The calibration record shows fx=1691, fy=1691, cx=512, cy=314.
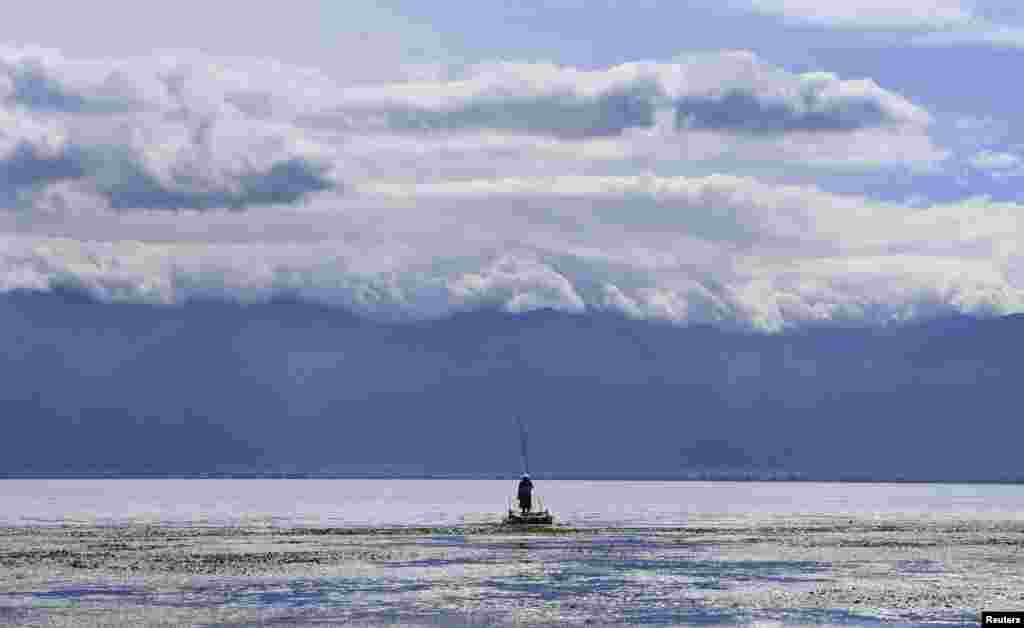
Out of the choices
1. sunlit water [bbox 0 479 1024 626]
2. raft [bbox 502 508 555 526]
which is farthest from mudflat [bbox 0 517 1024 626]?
raft [bbox 502 508 555 526]

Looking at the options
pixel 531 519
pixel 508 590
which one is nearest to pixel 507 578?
pixel 508 590

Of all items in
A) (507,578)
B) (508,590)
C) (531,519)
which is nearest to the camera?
(508,590)

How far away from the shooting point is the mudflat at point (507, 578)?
70.4m

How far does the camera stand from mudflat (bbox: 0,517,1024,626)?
2771 inches

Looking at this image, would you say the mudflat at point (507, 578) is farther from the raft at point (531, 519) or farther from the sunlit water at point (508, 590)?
the raft at point (531, 519)

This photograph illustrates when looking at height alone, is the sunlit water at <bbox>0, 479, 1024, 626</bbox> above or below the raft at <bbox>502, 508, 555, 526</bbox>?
below

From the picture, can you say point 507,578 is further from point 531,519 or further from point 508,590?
point 531,519

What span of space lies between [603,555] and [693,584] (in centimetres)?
2380

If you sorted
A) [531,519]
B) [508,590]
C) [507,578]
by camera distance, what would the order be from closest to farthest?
[508,590]
[507,578]
[531,519]

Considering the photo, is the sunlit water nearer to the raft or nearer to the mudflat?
the mudflat

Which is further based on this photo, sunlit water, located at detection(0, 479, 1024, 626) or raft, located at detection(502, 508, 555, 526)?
raft, located at detection(502, 508, 555, 526)

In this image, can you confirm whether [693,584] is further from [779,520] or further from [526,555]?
[779,520]

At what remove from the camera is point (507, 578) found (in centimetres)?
8925

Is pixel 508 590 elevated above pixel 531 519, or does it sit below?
below
